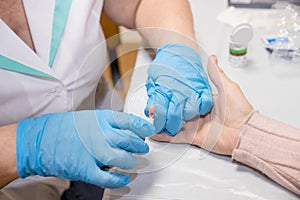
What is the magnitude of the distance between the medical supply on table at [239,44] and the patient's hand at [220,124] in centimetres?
16

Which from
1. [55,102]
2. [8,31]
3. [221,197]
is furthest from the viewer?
[55,102]

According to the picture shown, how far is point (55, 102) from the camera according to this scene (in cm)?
95

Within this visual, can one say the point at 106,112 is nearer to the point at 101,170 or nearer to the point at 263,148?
the point at 101,170

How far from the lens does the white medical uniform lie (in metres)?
0.87

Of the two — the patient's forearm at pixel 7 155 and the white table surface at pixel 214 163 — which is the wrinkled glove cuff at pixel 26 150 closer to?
the patient's forearm at pixel 7 155

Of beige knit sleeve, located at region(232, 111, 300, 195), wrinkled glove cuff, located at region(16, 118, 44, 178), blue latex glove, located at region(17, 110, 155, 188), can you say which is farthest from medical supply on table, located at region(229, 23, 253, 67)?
wrinkled glove cuff, located at region(16, 118, 44, 178)

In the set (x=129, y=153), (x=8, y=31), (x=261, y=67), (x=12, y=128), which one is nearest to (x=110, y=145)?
(x=129, y=153)

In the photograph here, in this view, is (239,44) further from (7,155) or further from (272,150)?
(7,155)

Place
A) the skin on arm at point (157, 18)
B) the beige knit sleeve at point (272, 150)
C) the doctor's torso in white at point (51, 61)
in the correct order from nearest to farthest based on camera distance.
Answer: the beige knit sleeve at point (272, 150) → the doctor's torso in white at point (51, 61) → the skin on arm at point (157, 18)

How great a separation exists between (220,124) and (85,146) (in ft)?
0.99

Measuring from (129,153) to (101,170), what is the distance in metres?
0.06

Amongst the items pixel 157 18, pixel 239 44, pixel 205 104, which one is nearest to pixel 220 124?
pixel 205 104

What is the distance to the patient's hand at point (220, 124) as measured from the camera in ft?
2.68

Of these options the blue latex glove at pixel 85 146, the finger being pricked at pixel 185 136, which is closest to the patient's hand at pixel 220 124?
the finger being pricked at pixel 185 136
